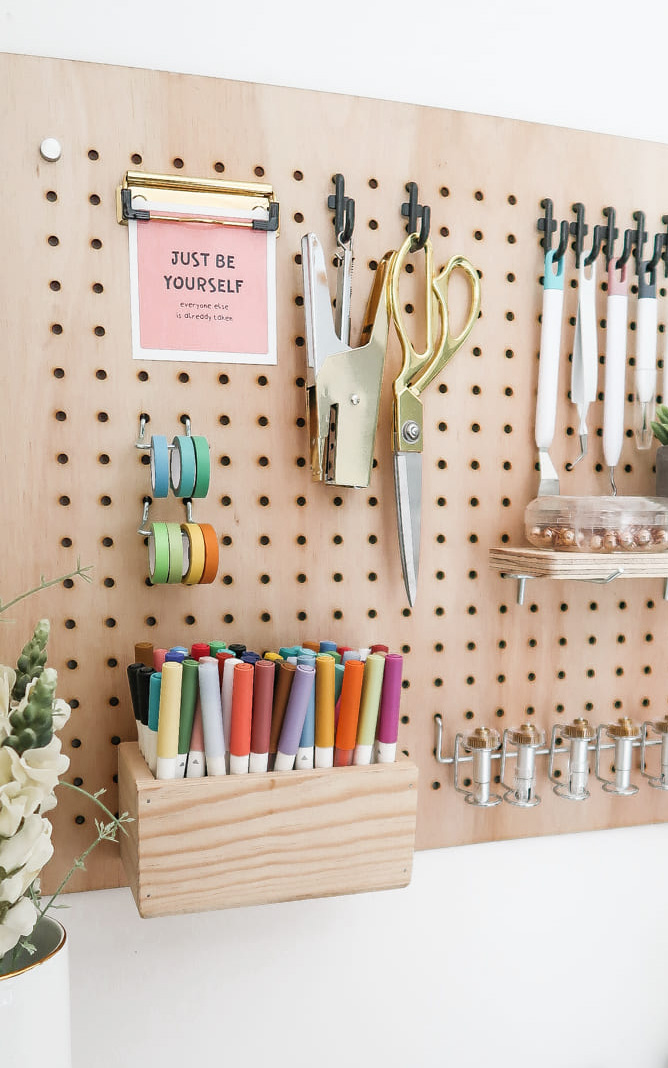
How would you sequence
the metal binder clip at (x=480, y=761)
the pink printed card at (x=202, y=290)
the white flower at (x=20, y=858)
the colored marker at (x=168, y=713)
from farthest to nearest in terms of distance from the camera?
the metal binder clip at (x=480, y=761) < the pink printed card at (x=202, y=290) < the colored marker at (x=168, y=713) < the white flower at (x=20, y=858)

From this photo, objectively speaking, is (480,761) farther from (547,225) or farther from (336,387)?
(547,225)

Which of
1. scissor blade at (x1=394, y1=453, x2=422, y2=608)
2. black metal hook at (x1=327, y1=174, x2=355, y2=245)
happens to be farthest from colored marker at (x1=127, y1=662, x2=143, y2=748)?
black metal hook at (x1=327, y1=174, x2=355, y2=245)

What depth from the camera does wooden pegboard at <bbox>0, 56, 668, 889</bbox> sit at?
2.96 ft

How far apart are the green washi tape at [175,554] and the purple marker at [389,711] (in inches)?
9.2

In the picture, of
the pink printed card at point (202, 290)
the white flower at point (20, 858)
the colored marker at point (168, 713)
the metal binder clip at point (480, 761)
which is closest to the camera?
the white flower at point (20, 858)

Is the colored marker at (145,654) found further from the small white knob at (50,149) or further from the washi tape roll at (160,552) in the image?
the small white knob at (50,149)

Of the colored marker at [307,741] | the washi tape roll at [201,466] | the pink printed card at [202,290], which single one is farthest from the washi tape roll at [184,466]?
the colored marker at [307,741]

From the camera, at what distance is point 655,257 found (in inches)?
42.9

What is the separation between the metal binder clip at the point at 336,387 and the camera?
3.05 feet

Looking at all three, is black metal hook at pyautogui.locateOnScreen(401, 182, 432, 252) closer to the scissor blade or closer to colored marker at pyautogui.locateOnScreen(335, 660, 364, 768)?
the scissor blade

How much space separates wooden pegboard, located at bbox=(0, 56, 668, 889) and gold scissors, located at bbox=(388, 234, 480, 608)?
39 millimetres

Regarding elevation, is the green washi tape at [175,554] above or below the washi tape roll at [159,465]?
below

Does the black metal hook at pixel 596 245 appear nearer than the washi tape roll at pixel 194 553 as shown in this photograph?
No

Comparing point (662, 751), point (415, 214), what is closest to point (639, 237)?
point (415, 214)
